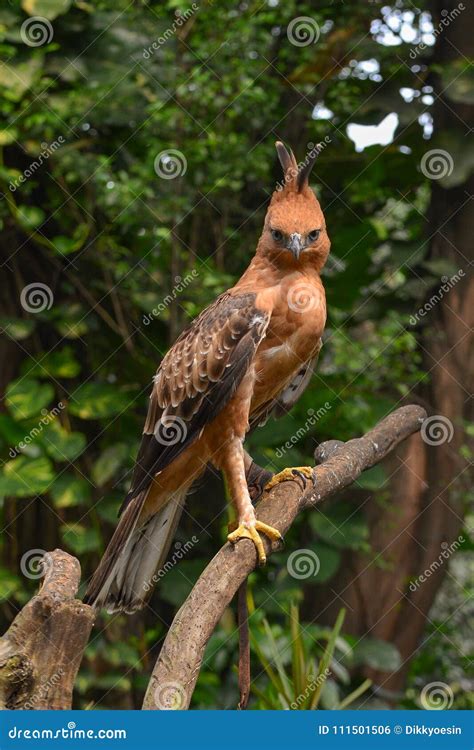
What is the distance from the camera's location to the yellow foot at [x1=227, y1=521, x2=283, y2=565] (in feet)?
7.49

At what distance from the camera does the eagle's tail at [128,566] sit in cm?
238

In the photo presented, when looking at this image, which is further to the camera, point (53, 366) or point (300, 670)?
point (53, 366)

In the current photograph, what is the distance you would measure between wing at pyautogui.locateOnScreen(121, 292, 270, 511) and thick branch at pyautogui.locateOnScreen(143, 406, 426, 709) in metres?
0.32

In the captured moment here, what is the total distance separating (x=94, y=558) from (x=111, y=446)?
0.51m

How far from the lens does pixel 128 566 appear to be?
2471 mm

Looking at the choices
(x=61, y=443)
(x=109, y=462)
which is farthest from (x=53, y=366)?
(x=109, y=462)

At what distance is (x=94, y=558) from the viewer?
394 cm

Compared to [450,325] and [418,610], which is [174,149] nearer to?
[450,325]

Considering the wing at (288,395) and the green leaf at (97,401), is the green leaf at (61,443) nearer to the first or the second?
the green leaf at (97,401)

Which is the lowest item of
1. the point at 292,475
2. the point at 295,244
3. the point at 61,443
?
the point at 61,443

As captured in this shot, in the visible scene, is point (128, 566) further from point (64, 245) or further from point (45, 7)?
point (45, 7)

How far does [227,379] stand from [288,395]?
478 mm

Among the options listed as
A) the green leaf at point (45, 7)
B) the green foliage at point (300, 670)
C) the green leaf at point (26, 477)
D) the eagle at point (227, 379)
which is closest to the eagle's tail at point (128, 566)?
the eagle at point (227, 379)

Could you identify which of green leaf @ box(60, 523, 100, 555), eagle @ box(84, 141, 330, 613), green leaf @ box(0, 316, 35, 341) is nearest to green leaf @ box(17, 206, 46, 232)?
green leaf @ box(0, 316, 35, 341)
